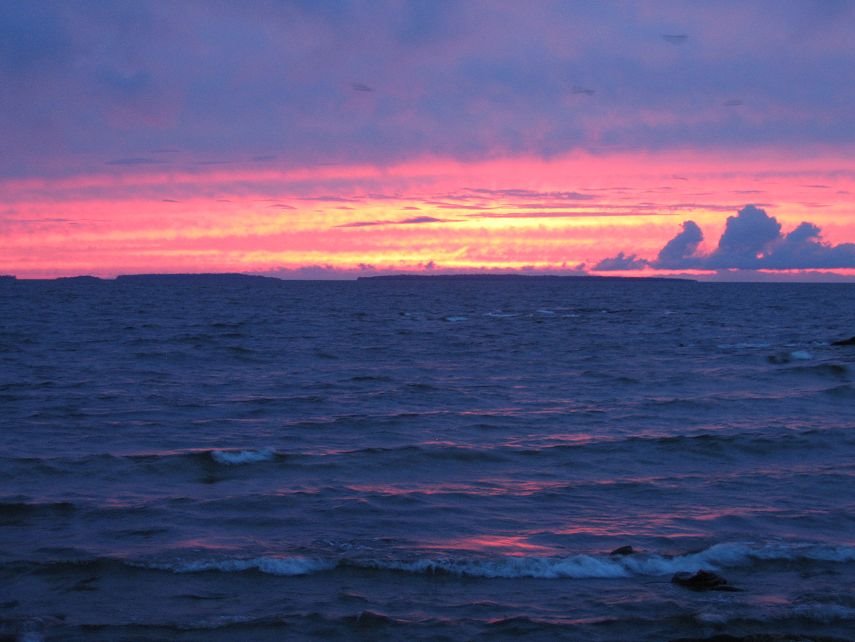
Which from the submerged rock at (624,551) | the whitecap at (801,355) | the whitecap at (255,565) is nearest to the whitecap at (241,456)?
the whitecap at (255,565)

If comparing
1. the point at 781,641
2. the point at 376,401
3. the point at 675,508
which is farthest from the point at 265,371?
the point at 781,641

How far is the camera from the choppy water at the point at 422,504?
8203 millimetres

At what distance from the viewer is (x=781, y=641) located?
706 cm

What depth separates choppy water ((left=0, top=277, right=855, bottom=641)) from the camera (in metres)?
8.20

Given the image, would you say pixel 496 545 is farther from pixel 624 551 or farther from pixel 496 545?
pixel 624 551

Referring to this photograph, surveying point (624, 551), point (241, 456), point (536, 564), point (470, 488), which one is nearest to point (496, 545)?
point (536, 564)

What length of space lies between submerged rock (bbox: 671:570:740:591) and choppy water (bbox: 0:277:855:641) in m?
0.17

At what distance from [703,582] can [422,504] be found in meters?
4.42

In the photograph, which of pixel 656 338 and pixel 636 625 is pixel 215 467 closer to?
pixel 636 625

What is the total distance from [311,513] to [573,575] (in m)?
3.82

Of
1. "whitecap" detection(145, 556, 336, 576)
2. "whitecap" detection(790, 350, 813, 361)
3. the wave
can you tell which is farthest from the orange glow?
"whitecap" detection(790, 350, 813, 361)

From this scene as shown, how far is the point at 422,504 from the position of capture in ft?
40.0

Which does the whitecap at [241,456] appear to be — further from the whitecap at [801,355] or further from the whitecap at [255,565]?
the whitecap at [801,355]

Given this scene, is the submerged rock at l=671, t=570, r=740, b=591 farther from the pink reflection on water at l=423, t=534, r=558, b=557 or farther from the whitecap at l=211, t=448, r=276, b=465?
the whitecap at l=211, t=448, r=276, b=465
